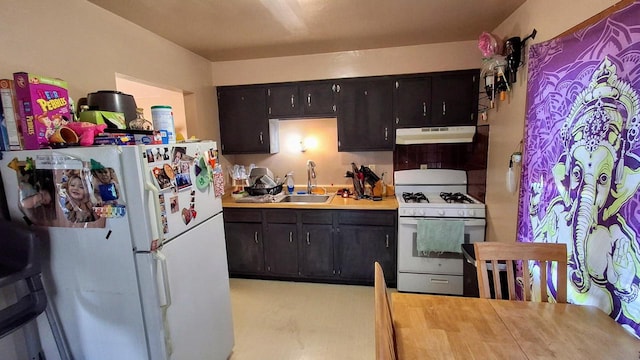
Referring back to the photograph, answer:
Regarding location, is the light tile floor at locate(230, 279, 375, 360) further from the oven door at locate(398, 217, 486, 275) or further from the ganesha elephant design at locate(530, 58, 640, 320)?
the ganesha elephant design at locate(530, 58, 640, 320)

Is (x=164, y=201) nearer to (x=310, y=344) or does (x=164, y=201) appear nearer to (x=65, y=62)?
(x=65, y=62)

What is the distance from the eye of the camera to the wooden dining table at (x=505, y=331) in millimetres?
1023

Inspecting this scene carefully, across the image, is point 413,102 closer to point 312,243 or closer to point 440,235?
point 440,235

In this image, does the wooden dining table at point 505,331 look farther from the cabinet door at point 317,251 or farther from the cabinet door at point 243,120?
the cabinet door at point 243,120

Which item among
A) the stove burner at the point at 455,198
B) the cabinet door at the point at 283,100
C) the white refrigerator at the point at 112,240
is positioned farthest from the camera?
the cabinet door at the point at 283,100

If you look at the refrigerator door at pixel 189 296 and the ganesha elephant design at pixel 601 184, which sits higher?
the ganesha elephant design at pixel 601 184

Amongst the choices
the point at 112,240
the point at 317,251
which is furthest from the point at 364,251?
the point at 112,240

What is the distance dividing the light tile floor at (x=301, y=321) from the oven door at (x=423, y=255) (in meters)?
0.52

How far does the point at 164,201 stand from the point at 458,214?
2.42 m

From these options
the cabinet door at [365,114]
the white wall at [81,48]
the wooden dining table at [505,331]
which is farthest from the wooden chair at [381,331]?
the cabinet door at [365,114]

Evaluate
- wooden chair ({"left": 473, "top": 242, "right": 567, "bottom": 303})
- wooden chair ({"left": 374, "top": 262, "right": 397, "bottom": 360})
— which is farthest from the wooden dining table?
wooden chair ({"left": 374, "top": 262, "right": 397, "bottom": 360})

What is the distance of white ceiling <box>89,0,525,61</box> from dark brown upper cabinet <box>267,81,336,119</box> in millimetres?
365

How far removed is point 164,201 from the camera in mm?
1390

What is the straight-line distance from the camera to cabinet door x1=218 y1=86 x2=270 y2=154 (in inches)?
127
